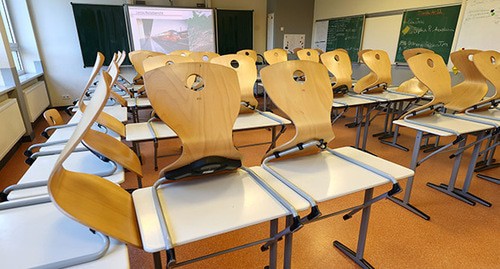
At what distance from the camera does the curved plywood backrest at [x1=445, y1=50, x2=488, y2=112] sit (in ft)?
8.74

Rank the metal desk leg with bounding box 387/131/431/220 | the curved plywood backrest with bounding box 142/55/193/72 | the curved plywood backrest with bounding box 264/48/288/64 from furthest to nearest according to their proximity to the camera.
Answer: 1. the curved plywood backrest with bounding box 264/48/288/64
2. the curved plywood backrest with bounding box 142/55/193/72
3. the metal desk leg with bounding box 387/131/431/220

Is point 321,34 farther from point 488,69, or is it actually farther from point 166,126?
point 166,126

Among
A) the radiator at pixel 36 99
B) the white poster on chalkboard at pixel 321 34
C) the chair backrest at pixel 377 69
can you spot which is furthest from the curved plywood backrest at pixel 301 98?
the white poster on chalkboard at pixel 321 34

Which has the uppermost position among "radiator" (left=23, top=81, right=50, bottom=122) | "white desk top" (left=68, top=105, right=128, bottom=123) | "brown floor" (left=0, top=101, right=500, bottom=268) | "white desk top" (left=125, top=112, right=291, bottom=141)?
"white desk top" (left=125, top=112, right=291, bottom=141)

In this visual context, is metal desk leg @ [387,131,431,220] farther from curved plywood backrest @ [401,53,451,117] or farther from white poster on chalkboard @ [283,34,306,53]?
white poster on chalkboard @ [283,34,306,53]

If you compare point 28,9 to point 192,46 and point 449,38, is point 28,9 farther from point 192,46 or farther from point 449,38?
point 449,38

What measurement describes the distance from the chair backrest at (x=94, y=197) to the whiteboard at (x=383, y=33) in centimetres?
568

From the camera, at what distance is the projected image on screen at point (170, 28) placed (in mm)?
5863

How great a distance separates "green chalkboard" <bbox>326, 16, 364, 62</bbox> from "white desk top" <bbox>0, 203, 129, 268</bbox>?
631 cm

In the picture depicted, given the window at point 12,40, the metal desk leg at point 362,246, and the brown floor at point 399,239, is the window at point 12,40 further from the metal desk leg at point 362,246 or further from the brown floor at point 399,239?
the metal desk leg at point 362,246

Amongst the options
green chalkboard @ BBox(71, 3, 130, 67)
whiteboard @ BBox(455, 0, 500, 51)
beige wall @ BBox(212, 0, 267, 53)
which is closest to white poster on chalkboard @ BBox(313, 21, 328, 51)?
beige wall @ BBox(212, 0, 267, 53)

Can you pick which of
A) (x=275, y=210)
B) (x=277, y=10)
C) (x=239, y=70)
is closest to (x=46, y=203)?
(x=275, y=210)

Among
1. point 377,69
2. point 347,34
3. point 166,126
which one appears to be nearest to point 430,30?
point 347,34

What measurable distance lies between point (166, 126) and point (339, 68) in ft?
7.82
